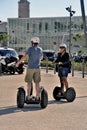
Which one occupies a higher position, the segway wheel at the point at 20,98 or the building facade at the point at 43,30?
the building facade at the point at 43,30

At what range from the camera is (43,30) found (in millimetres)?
111125

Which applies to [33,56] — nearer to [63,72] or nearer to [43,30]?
[63,72]

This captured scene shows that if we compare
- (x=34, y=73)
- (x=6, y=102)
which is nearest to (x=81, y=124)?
(x=34, y=73)

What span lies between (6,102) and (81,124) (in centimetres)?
431

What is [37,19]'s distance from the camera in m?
112

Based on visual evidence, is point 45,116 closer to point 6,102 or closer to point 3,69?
point 6,102

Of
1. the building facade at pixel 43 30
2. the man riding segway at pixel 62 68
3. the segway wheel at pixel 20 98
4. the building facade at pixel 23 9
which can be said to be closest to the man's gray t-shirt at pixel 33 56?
the segway wheel at pixel 20 98

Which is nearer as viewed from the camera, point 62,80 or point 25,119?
point 25,119

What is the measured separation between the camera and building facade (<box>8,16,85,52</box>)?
357ft

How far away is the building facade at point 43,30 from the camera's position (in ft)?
357

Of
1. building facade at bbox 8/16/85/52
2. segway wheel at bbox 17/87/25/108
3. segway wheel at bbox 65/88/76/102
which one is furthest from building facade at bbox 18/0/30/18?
segway wheel at bbox 17/87/25/108

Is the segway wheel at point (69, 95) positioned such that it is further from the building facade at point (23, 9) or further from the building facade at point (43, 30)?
the building facade at point (23, 9)

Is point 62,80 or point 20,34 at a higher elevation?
point 20,34

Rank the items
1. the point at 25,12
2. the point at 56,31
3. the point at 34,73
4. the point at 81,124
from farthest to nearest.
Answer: the point at 25,12, the point at 56,31, the point at 34,73, the point at 81,124
